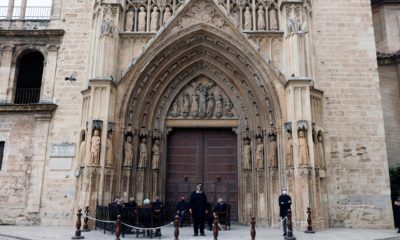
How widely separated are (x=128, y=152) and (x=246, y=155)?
520 cm

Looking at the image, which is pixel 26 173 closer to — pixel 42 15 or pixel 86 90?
pixel 86 90

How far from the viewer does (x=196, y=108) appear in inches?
674

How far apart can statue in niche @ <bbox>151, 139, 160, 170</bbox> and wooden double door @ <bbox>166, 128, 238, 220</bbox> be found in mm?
783

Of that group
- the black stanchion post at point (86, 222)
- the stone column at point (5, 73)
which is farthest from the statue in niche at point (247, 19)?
the stone column at point (5, 73)

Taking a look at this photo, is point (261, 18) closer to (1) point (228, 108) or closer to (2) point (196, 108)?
(1) point (228, 108)

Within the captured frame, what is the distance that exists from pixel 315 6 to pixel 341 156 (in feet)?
23.7

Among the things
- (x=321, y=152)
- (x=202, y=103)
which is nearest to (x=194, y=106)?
(x=202, y=103)

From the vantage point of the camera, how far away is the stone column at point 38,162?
15.6m

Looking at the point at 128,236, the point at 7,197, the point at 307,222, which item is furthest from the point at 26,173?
the point at 307,222

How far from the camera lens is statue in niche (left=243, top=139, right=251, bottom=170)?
16.0 metres

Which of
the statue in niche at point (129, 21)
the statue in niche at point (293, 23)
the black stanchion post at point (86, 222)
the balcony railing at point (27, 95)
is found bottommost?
the black stanchion post at point (86, 222)

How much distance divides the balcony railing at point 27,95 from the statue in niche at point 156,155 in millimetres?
6597

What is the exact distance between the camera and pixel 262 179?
50.9 feet

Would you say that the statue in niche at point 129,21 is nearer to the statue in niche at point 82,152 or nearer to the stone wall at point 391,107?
the statue in niche at point 82,152
